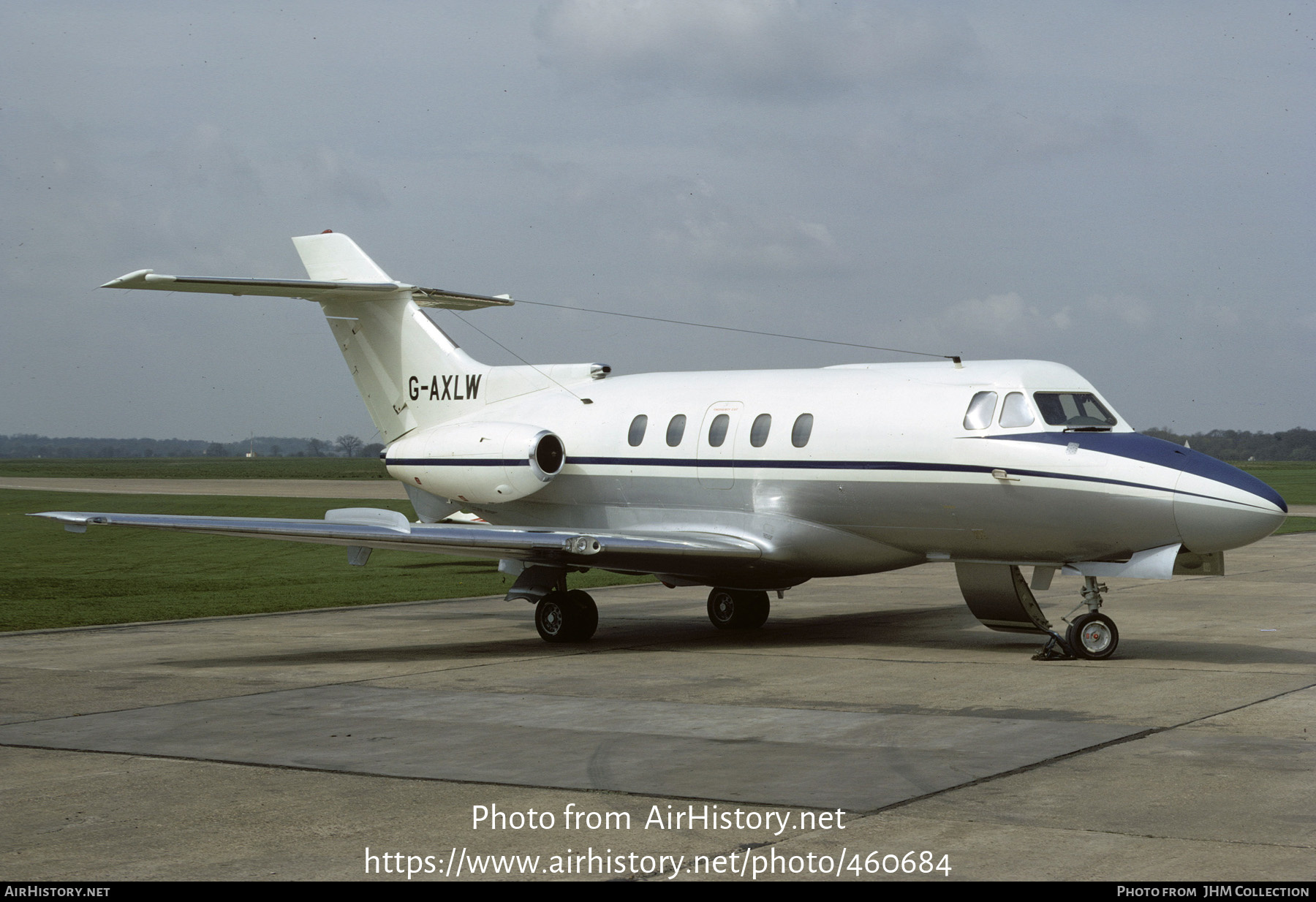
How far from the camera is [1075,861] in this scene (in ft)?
21.8

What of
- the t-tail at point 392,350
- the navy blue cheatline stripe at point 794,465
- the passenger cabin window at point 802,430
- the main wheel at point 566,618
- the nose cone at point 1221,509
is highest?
the t-tail at point 392,350

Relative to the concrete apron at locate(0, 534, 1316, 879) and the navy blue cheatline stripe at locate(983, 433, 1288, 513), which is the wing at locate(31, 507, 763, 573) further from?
the navy blue cheatline stripe at locate(983, 433, 1288, 513)

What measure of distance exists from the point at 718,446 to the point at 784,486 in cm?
110

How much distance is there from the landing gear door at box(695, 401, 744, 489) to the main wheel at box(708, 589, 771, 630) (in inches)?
76.9

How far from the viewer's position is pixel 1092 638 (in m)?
14.1

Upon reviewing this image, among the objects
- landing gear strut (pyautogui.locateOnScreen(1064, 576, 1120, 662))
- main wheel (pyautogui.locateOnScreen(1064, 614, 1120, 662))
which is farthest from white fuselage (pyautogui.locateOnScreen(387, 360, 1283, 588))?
main wheel (pyautogui.locateOnScreen(1064, 614, 1120, 662))

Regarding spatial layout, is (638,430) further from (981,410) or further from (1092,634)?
(1092,634)

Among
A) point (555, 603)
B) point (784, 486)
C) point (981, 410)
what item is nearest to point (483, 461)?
point (555, 603)

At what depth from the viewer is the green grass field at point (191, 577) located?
19.7 metres

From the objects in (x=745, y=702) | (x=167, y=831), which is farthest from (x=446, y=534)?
(x=167, y=831)

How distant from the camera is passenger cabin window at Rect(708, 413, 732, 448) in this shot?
1659cm

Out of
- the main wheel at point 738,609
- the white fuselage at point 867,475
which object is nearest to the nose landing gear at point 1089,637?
the white fuselage at point 867,475

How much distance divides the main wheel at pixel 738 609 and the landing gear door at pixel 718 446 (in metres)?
1.95

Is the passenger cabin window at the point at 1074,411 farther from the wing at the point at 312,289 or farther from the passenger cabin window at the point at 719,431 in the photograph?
the wing at the point at 312,289
